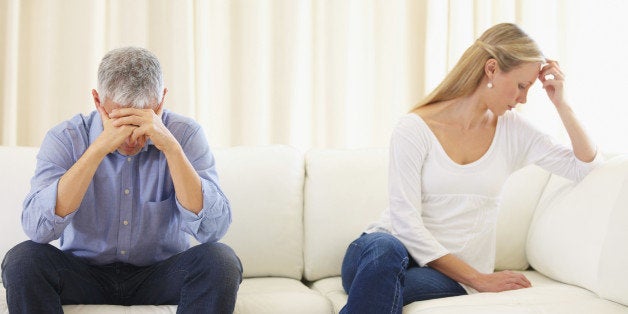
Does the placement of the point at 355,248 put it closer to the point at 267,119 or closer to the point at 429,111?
the point at 429,111

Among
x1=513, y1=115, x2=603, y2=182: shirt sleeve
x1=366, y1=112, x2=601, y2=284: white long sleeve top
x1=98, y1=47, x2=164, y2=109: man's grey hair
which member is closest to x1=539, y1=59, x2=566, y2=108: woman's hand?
x1=513, y1=115, x2=603, y2=182: shirt sleeve

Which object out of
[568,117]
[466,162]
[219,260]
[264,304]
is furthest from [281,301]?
[568,117]

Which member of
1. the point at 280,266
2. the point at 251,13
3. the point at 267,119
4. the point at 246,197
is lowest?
the point at 280,266

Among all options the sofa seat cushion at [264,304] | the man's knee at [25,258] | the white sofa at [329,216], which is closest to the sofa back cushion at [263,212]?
the white sofa at [329,216]

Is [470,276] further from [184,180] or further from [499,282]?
[184,180]

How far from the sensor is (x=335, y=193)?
97.1 inches

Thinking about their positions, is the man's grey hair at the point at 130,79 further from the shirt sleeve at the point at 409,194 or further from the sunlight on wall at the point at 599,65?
the sunlight on wall at the point at 599,65

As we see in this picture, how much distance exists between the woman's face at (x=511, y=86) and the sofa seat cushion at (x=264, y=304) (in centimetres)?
71

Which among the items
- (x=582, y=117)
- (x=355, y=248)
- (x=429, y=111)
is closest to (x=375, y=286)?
(x=355, y=248)

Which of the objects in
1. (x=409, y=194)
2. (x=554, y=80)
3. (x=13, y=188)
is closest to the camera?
(x=409, y=194)

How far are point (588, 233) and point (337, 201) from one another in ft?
2.48

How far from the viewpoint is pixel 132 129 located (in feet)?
6.10

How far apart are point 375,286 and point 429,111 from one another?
1.99ft

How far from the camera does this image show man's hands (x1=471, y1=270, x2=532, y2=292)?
78.2 inches
